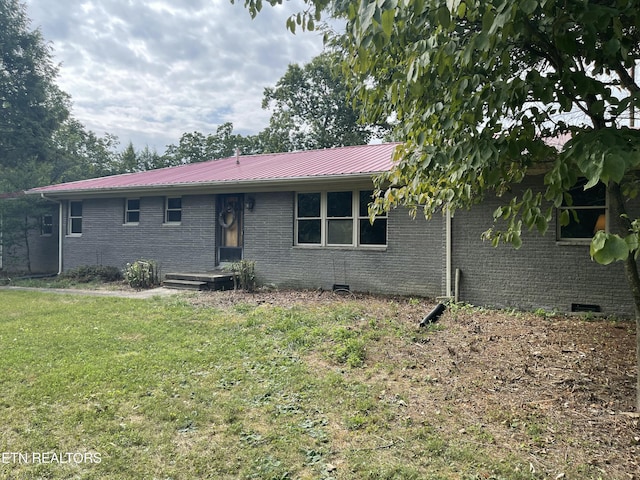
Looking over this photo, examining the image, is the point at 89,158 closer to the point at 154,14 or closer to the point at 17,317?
the point at 154,14

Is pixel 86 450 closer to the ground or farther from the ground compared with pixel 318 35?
closer to the ground

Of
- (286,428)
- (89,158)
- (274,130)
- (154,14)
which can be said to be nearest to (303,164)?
(154,14)

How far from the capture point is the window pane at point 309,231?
32.6ft

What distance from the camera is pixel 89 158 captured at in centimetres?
3225

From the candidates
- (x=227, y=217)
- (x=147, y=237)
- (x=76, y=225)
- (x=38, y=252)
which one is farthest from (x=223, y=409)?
(x=38, y=252)

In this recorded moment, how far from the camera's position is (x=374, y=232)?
30.4 feet

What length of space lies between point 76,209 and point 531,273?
13899 millimetres

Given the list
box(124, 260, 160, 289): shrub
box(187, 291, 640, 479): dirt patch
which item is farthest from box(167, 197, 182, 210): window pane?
box(187, 291, 640, 479): dirt patch

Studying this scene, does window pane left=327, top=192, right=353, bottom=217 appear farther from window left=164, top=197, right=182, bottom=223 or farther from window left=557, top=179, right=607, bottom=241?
window left=164, top=197, right=182, bottom=223

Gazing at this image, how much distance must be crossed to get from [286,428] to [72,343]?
3.71 m

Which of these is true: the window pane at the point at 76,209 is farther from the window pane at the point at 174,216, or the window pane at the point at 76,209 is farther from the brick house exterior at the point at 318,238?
the window pane at the point at 174,216

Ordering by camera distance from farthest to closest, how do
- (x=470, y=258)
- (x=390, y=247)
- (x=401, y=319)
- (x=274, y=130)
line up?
(x=274, y=130) → (x=390, y=247) → (x=470, y=258) → (x=401, y=319)

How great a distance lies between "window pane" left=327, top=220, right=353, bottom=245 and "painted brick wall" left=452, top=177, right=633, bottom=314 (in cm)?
245

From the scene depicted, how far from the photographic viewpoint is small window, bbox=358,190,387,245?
30.1 feet
